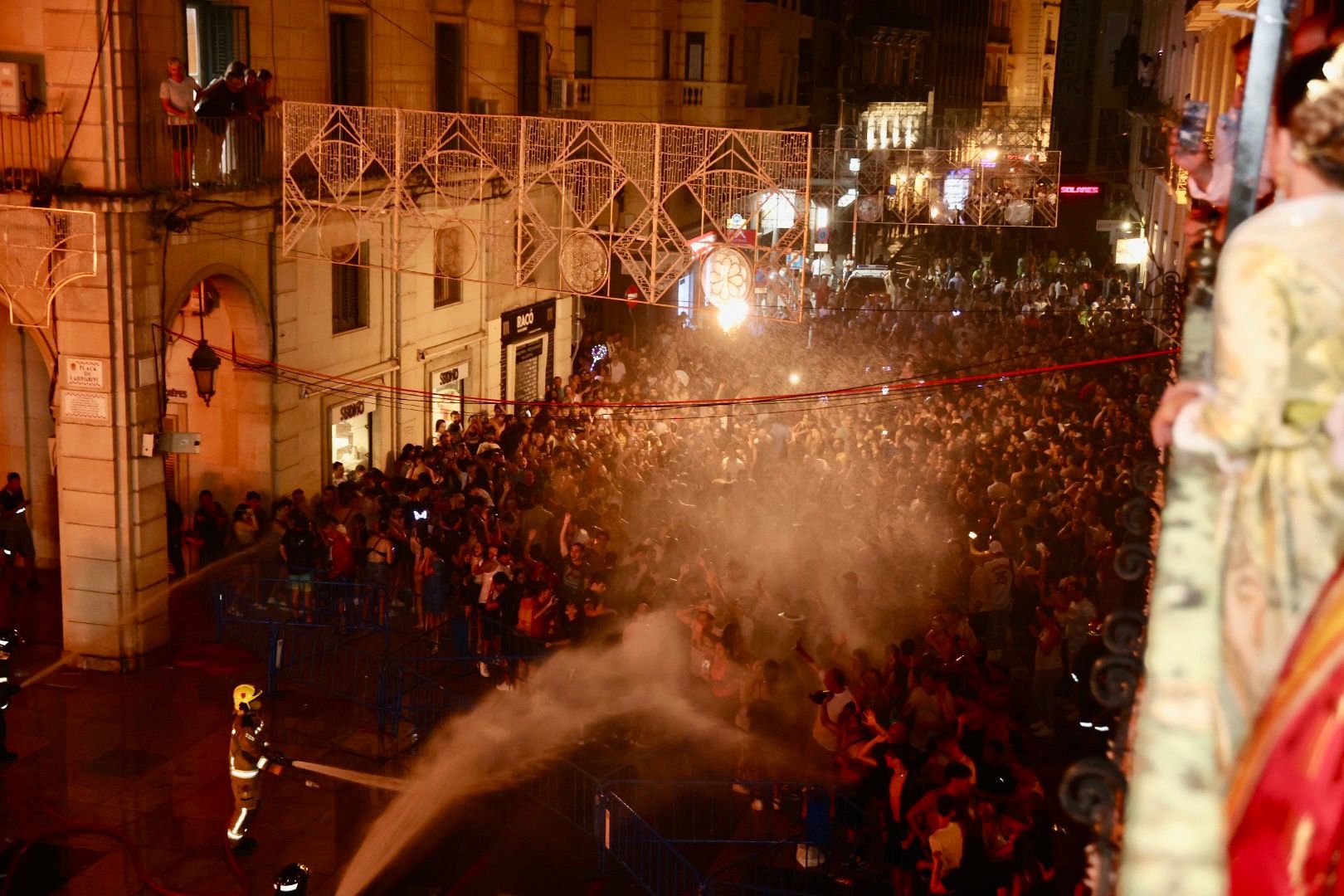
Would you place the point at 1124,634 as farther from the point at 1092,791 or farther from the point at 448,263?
the point at 448,263

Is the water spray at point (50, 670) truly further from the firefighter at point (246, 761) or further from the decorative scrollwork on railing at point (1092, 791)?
the decorative scrollwork on railing at point (1092, 791)

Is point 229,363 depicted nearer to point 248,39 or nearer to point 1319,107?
point 248,39

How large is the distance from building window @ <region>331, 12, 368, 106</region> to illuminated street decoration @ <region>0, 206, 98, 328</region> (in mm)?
7410

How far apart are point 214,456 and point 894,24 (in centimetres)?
5095

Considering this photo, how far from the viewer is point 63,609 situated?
17.4 metres

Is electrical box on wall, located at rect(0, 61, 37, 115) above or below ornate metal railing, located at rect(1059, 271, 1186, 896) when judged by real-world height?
above

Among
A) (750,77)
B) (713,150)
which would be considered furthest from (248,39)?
(750,77)

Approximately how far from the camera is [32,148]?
16.4 m

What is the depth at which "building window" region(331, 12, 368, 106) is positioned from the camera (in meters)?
23.0

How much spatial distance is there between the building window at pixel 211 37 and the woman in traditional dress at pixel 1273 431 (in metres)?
18.7

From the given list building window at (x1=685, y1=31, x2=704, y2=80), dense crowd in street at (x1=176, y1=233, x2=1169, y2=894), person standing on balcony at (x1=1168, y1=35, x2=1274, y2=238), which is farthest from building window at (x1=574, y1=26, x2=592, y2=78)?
person standing on balcony at (x1=1168, y1=35, x2=1274, y2=238)

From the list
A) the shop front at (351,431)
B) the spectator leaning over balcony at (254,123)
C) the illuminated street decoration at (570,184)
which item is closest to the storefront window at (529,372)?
Answer: the shop front at (351,431)

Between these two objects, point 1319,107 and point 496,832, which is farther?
point 496,832

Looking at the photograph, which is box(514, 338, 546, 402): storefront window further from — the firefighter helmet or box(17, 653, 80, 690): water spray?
the firefighter helmet
